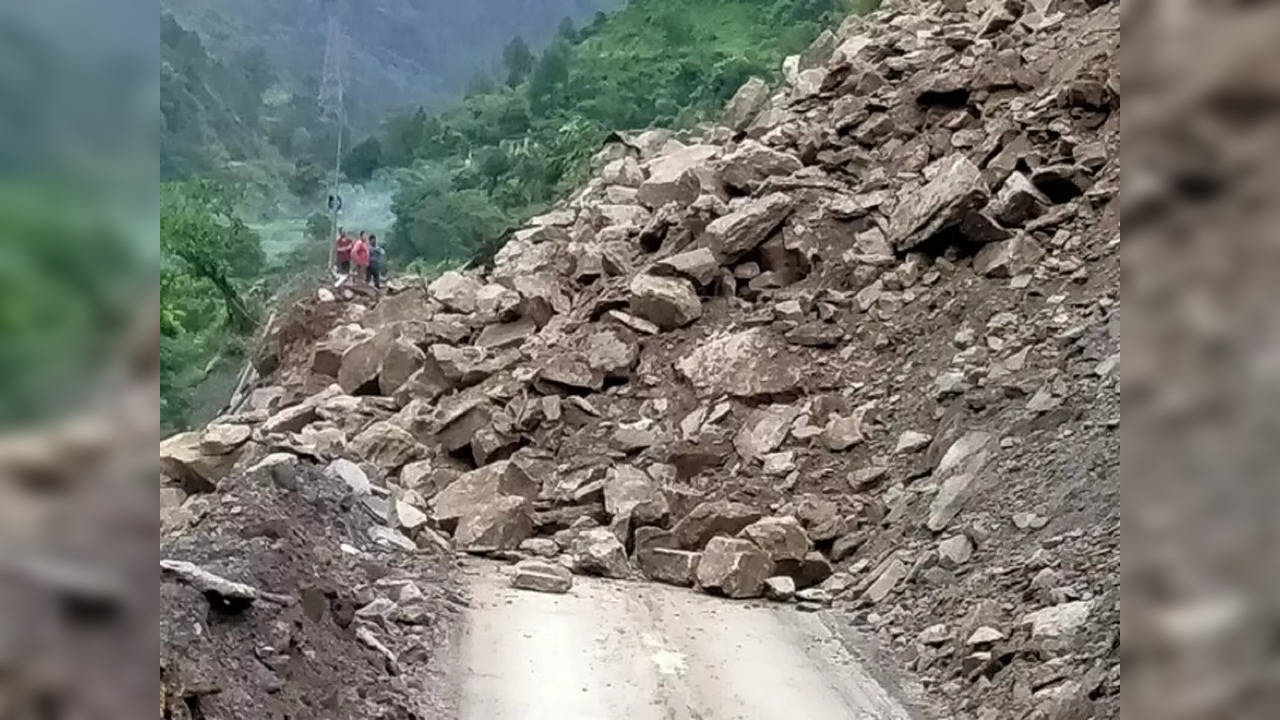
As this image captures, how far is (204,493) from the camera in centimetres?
643

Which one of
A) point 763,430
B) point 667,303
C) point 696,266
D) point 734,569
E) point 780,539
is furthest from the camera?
point 696,266

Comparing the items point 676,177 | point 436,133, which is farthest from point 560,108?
point 436,133

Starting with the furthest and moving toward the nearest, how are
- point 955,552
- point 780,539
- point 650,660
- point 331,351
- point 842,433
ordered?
1. point 331,351
2. point 842,433
3. point 780,539
4. point 955,552
5. point 650,660

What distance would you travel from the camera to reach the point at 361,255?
9.56 m

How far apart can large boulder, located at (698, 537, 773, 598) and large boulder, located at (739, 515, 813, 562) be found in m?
0.11

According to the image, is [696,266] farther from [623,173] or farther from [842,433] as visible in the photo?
[623,173]

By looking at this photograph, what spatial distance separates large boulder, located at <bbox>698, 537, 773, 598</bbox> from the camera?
258 inches

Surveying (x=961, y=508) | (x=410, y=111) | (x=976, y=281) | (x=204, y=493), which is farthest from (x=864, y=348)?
(x=204, y=493)

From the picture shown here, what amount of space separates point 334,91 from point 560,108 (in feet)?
15.8

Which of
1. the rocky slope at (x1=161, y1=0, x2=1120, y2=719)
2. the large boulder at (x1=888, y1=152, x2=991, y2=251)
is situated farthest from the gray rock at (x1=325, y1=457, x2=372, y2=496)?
the large boulder at (x1=888, y1=152, x2=991, y2=251)

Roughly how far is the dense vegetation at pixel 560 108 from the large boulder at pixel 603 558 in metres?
3.46

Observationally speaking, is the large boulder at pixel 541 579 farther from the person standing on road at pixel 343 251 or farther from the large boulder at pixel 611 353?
the person standing on road at pixel 343 251
